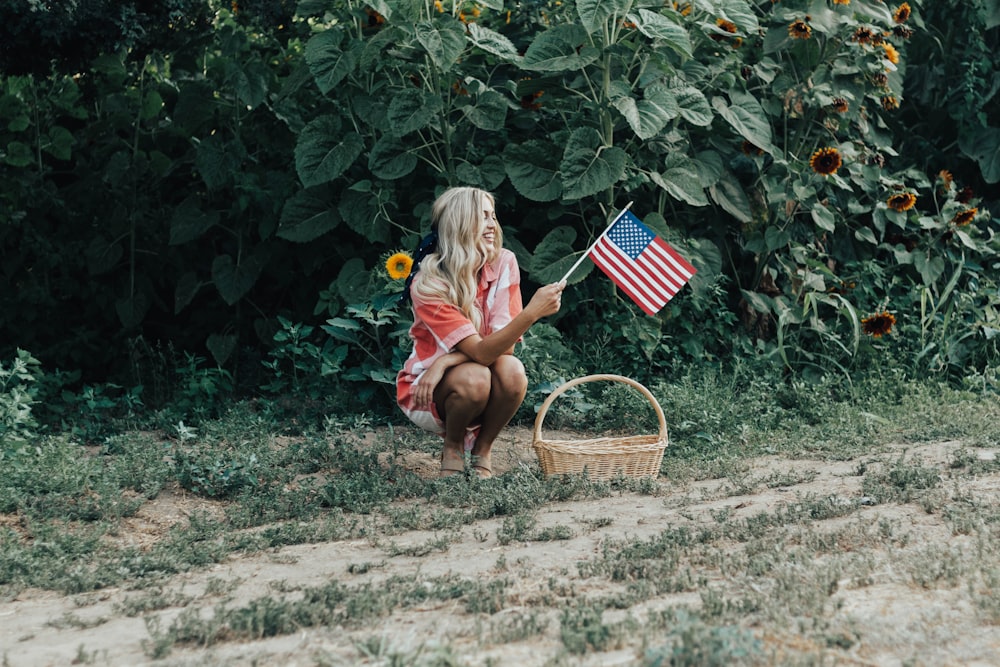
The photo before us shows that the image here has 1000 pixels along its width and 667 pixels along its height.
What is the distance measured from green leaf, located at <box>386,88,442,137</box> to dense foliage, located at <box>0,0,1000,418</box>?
0.01m

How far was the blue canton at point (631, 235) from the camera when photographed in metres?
4.62

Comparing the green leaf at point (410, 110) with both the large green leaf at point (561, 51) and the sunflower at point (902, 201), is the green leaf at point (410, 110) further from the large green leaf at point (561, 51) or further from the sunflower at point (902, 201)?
the sunflower at point (902, 201)

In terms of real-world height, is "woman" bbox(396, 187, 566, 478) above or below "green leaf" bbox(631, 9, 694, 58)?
below

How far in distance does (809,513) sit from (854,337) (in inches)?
106

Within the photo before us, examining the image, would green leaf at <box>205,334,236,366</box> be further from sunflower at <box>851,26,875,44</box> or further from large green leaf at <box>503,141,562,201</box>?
sunflower at <box>851,26,875,44</box>

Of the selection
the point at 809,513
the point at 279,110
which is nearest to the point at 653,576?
the point at 809,513

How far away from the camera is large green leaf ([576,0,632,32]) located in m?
5.24

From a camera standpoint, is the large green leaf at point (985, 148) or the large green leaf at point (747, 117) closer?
the large green leaf at point (747, 117)

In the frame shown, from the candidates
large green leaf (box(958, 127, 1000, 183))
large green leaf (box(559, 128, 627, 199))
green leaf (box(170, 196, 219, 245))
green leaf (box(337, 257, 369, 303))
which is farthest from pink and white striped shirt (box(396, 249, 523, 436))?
large green leaf (box(958, 127, 1000, 183))

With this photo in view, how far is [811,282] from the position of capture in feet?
20.6

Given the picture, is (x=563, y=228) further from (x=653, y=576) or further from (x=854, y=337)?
(x=653, y=576)

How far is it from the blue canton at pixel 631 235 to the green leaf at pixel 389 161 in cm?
138

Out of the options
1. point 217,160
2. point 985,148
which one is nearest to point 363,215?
point 217,160

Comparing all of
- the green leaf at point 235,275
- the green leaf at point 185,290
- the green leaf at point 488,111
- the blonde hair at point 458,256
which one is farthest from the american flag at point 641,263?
the green leaf at point 185,290
